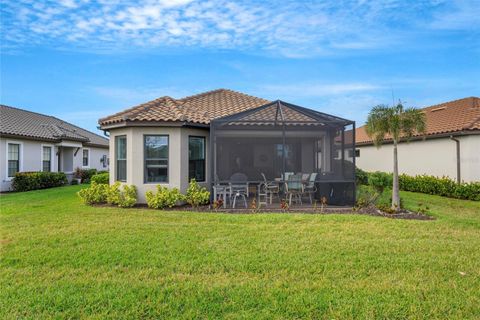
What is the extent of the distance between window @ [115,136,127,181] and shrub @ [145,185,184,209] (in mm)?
1561

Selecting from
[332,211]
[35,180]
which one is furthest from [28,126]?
[332,211]

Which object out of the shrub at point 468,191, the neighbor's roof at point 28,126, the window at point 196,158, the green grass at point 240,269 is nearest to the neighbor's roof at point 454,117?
the shrub at point 468,191

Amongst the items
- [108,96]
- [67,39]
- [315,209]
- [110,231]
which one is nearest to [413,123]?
[315,209]

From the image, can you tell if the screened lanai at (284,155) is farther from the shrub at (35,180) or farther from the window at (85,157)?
the window at (85,157)

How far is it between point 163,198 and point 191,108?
4770 millimetres

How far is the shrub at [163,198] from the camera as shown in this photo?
1078cm

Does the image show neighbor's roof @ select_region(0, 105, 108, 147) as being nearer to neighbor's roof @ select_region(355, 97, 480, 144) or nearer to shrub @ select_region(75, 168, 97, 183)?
shrub @ select_region(75, 168, 97, 183)

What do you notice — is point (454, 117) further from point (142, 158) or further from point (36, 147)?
point (36, 147)

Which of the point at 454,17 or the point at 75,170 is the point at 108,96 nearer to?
the point at 75,170

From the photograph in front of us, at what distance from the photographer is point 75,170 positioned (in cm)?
2344

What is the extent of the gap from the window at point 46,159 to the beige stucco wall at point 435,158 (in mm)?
19338

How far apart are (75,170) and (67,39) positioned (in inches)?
556

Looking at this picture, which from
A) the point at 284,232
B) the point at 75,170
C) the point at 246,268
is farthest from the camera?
the point at 75,170

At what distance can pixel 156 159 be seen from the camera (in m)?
11.6
